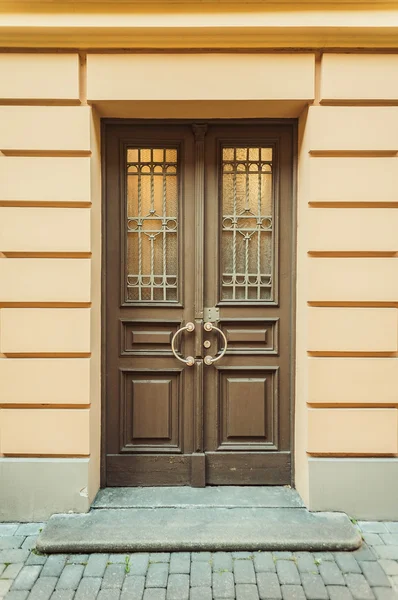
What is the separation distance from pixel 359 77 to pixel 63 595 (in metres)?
4.56

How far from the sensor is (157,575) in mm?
2992

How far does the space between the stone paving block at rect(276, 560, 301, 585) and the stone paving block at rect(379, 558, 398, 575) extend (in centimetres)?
66

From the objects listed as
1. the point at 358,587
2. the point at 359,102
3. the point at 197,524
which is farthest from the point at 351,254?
the point at 197,524

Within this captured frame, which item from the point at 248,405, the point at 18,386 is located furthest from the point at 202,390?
the point at 18,386

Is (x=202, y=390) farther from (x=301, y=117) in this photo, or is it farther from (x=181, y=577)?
(x=301, y=117)

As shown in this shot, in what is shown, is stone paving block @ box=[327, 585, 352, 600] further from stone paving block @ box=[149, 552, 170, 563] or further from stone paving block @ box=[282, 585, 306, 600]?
stone paving block @ box=[149, 552, 170, 563]

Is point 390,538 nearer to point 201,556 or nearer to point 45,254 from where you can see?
point 201,556

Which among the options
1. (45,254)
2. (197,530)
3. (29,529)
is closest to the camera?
(197,530)

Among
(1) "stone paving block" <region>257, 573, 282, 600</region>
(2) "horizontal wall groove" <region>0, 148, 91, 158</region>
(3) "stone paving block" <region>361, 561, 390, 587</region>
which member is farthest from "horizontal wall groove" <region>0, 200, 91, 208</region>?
(3) "stone paving block" <region>361, 561, 390, 587</region>

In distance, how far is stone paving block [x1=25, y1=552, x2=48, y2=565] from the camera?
10.3 ft

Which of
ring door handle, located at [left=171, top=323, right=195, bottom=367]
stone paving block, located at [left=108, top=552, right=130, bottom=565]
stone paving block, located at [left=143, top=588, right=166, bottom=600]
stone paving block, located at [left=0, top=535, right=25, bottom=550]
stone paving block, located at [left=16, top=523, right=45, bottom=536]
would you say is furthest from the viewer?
ring door handle, located at [left=171, top=323, right=195, bottom=367]

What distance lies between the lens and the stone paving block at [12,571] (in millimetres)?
3002

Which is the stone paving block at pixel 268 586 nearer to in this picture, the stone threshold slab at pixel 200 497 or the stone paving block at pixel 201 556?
the stone paving block at pixel 201 556

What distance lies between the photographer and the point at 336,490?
3.69 metres
